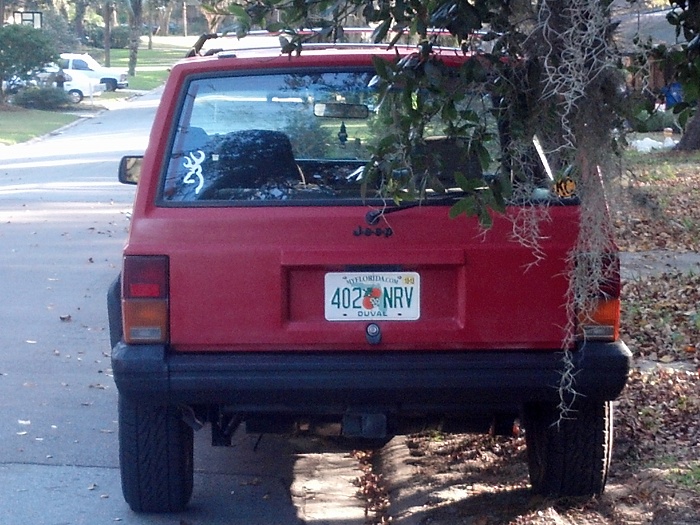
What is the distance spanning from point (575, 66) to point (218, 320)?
67.6 inches

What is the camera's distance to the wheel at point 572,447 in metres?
4.70

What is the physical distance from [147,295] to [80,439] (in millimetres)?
2298

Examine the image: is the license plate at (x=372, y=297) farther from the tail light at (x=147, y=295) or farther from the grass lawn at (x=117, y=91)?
the grass lawn at (x=117, y=91)

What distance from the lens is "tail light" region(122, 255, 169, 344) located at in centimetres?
433

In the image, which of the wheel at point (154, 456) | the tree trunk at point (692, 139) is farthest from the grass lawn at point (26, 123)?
the wheel at point (154, 456)

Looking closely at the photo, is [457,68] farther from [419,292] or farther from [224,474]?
[224,474]

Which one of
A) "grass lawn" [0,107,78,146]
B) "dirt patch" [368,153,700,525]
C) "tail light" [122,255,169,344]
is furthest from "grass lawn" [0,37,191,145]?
"tail light" [122,255,169,344]

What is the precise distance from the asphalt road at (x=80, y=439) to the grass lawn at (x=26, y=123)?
16.8 metres

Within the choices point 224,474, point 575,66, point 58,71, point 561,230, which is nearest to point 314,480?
point 224,474

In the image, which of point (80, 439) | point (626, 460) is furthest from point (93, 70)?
point (626, 460)

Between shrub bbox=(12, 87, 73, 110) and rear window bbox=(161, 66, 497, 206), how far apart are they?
3649 centimetres

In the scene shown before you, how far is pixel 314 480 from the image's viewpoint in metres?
5.86

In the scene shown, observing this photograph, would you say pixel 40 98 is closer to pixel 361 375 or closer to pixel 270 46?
pixel 270 46

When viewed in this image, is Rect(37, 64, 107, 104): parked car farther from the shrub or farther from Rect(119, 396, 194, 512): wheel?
Rect(119, 396, 194, 512): wheel
